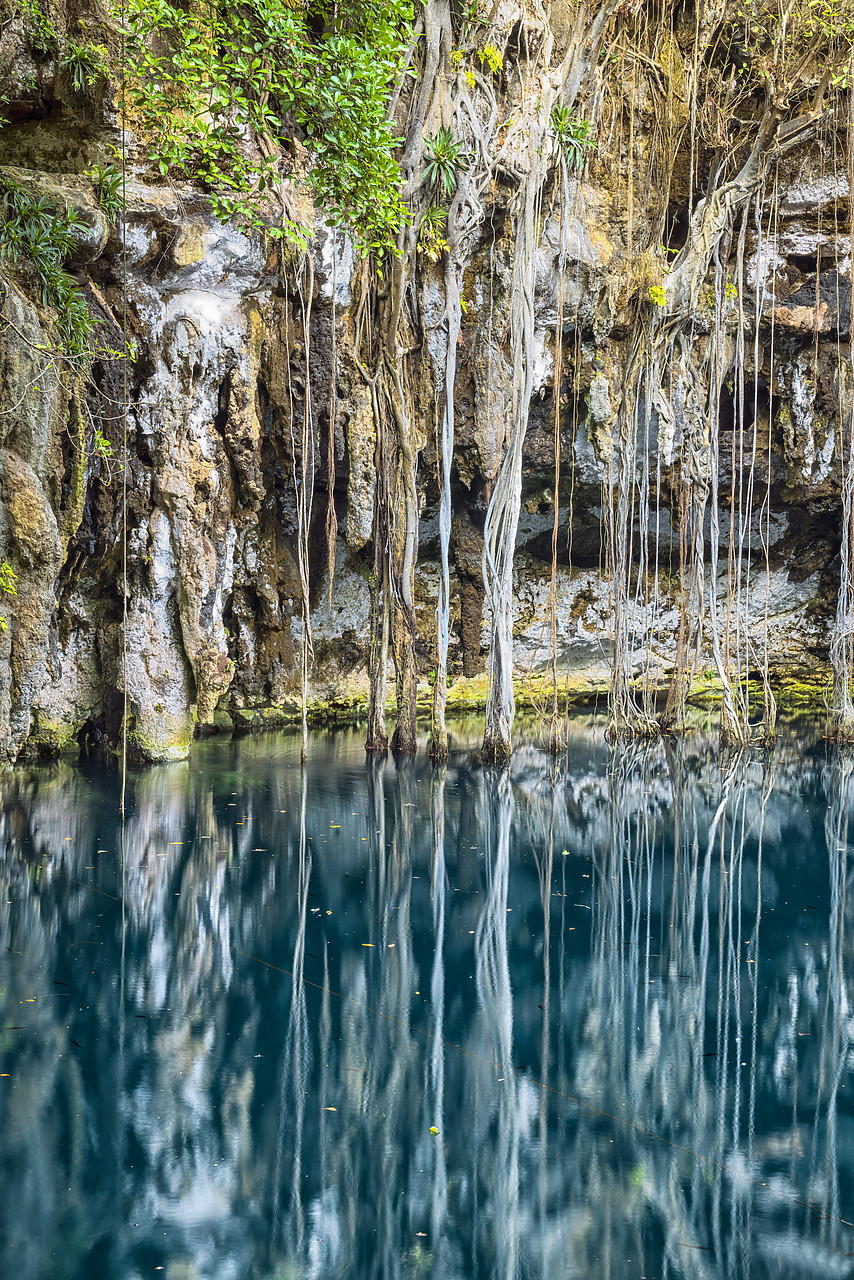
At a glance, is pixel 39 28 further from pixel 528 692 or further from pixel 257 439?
pixel 528 692

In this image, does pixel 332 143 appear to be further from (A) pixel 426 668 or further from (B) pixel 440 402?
(A) pixel 426 668

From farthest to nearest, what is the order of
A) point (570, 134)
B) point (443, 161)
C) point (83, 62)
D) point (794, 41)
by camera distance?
point (794, 41), point (570, 134), point (443, 161), point (83, 62)

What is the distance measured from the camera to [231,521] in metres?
7.82

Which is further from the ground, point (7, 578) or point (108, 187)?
point (108, 187)

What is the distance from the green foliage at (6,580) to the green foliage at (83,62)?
132 inches

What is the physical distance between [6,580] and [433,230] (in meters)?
4.19

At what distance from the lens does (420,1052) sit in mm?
2537

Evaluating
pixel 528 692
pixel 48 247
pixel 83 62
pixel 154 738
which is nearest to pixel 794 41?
pixel 83 62

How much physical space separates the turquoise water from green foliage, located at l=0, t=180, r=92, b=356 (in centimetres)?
337

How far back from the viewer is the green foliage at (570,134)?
7.11m

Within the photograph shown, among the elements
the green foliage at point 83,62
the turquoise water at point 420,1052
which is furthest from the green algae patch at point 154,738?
the green foliage at point 83,62

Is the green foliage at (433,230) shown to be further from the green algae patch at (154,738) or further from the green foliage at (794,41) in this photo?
the green algae patch at (154,738)

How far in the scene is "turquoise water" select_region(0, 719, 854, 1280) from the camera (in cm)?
179

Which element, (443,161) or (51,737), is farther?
(51,737)
